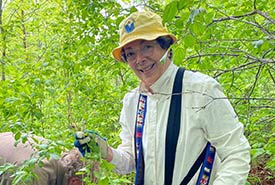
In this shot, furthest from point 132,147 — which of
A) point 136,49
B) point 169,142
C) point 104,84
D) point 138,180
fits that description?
point 104,84

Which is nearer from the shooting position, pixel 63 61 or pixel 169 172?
pixel 169 172

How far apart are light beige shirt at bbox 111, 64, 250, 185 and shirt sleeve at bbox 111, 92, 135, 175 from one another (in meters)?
0.16

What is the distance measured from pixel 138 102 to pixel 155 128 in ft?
0.66

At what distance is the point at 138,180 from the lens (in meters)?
1.94

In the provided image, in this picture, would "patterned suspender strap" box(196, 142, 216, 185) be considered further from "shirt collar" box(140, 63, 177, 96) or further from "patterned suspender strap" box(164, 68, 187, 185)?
"shirt collar" box(140, 63, 177, 96)

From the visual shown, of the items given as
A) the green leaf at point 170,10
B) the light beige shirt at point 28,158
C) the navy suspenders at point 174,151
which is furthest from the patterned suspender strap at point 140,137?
the green leaf at point 170,10

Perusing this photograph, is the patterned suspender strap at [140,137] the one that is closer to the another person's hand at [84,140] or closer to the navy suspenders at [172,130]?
the navy suspenders at [172,130]

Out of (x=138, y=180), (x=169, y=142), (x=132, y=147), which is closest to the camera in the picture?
(x=169, y=142)

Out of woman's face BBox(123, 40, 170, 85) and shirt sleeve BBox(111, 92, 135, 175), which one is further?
shirt sleeve BBox(111, 92, 135, 175)

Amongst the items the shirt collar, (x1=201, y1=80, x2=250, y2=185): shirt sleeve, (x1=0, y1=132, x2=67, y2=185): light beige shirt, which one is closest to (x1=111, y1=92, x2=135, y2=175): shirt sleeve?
the shirt collar

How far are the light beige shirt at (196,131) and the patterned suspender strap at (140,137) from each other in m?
0.03

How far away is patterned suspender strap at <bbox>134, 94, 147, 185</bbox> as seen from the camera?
6.34ft

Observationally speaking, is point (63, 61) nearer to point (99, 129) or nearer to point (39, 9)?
point (99, 129)

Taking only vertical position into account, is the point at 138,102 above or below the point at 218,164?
above
